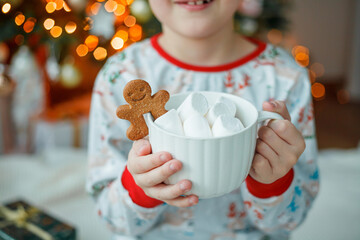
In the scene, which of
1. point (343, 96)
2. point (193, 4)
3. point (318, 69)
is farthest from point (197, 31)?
point (318, 69)

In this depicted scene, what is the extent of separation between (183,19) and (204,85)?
16 centimetres

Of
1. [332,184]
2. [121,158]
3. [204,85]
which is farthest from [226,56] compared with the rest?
[332,184]

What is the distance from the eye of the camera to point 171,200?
536 millimetres

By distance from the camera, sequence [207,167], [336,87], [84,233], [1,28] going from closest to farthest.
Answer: [207,167] < [84,233] < [1,28] < [336,87]

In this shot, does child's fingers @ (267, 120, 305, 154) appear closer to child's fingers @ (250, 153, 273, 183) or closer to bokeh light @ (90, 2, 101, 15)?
child's fingers @ (250, 153, 273, 183)

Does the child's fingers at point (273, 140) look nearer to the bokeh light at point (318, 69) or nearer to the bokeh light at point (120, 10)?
the bokeh light at point (120, 10)

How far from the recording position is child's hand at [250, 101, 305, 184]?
1.76ft

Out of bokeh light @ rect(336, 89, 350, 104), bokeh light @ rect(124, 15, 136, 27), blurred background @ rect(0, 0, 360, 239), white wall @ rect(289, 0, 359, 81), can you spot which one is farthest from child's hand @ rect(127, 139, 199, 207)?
white wall @ rect(289, 0, 359, 81)

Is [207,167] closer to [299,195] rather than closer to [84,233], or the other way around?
[299,195]

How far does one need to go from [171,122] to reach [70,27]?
48.3 inches

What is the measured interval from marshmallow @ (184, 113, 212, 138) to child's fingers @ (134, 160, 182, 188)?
0.04m

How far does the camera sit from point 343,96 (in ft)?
11.4

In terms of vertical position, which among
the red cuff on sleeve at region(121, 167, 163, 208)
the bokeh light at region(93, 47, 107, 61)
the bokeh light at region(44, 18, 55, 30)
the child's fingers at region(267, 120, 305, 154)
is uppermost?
the bokeh light at region(44, 18, 55, 30)

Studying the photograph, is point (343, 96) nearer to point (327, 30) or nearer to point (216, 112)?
point (327, 30)
